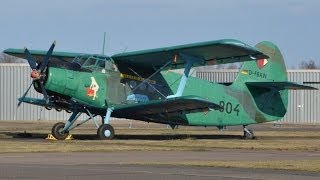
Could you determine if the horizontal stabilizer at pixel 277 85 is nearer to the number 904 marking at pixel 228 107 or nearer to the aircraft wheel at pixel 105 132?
the number 904 marking at pixel 228 107

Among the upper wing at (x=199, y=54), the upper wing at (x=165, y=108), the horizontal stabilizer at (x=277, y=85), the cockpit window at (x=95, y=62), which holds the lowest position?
the upper wing at (x=165, y=108)

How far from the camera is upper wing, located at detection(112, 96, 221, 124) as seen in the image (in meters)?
29.6

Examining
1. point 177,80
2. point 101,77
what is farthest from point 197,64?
point 101,77

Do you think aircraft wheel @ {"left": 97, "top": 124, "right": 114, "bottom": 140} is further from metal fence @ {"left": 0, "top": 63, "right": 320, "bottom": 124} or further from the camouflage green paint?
metal fence @ {"left": 0, "top": 63, "right": 320, "bottom": 124}

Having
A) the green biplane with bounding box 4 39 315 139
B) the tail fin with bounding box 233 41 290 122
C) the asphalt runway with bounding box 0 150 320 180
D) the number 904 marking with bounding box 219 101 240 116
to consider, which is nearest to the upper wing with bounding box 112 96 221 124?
the green biplane with bounding box 4 39 315 139

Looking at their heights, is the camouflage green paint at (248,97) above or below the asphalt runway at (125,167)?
above

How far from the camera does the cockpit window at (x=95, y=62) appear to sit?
30.0 metres

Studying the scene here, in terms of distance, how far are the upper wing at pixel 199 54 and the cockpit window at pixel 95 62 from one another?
42 centimetres

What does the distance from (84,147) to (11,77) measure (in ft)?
174

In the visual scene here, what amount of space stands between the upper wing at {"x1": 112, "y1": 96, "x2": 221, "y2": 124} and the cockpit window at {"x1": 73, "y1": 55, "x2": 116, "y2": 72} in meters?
1.80

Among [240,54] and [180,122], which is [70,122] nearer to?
[180,122]

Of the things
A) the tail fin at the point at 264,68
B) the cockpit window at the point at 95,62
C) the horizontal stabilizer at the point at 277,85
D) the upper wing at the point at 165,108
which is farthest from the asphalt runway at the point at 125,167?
the tail fin at the point at 264,68

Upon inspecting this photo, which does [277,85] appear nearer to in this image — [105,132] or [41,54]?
[105,132]

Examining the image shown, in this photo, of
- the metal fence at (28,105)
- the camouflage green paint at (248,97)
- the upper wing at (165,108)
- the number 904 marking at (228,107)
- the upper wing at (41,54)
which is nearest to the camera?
the upper wing at (165,108)
